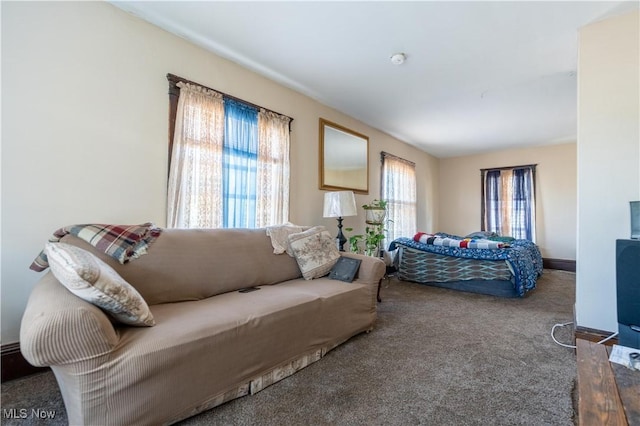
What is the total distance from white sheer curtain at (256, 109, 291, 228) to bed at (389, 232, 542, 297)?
220 cm

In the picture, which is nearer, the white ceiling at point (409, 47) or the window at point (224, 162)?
the white ceiling at point (409, 47)

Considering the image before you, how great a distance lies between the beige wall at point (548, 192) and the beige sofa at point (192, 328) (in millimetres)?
5298

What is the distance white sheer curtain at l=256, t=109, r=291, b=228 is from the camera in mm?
3086

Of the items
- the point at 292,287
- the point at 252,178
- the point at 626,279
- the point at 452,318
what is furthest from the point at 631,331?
the point at 252,178

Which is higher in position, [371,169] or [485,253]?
[371,169]

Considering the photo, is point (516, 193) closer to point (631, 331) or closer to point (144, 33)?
point (631, 331)

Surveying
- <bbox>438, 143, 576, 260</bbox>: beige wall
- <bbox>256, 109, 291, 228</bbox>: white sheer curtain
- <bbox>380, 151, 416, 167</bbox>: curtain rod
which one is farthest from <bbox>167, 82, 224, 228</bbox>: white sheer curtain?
<bbox>438, 143, 576, 260</bbox>: beige wall

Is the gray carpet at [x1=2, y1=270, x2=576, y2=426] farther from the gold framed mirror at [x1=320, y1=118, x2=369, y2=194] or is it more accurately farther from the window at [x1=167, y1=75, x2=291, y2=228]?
the gold framed mirror at [x1=320, y1=118, x2=369, y2=194]

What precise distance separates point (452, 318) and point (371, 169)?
2.73 meters

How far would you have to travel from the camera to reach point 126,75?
7.21 ft

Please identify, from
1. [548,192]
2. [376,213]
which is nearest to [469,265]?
[376,213]

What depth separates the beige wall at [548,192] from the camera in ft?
18.9

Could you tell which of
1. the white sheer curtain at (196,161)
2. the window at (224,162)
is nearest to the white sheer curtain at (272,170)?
the window at (224,162)

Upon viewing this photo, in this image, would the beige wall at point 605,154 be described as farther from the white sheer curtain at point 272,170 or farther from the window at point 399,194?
the window at point 399,194
